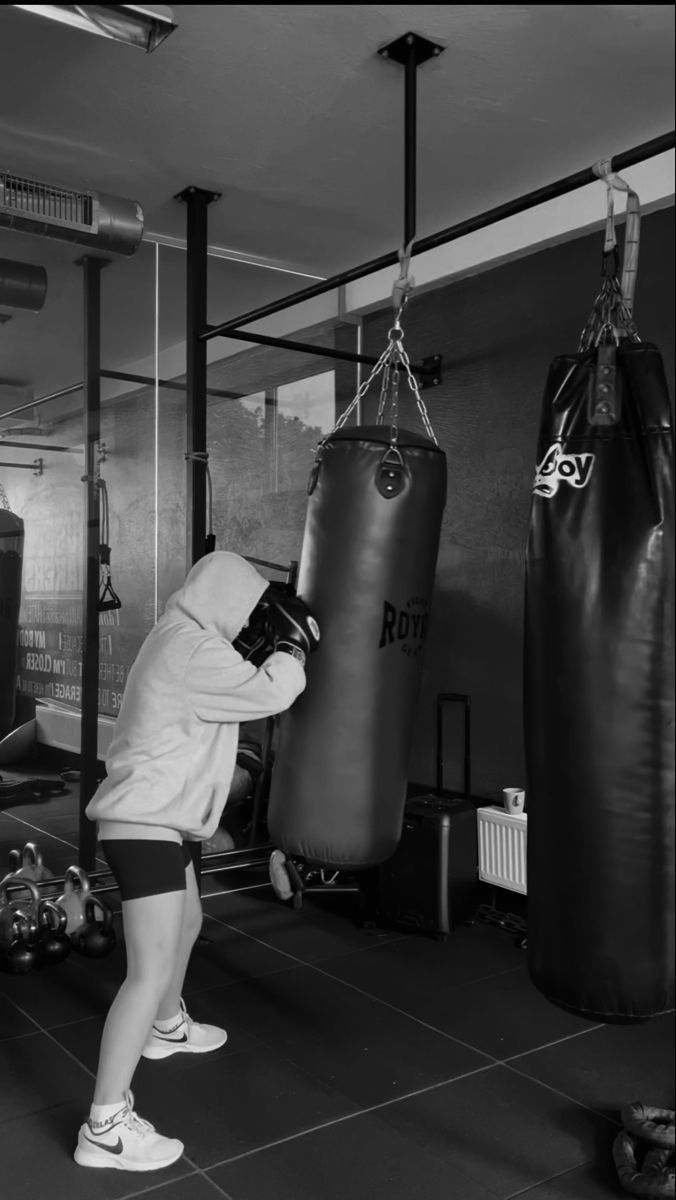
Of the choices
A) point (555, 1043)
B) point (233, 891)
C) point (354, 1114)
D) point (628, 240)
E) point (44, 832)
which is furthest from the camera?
point (233, 891)

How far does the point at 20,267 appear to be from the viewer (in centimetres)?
398

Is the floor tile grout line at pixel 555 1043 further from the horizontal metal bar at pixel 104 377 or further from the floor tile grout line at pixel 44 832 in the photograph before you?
the horizontal metal bar at pixel 104 377

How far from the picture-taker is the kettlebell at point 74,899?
3.49 metres

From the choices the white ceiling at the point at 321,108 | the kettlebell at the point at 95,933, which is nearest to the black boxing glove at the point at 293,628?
the white ceiling at the point at 321,108

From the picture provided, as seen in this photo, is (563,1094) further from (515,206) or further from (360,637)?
(515,206)

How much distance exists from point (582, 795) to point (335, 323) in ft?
13.0

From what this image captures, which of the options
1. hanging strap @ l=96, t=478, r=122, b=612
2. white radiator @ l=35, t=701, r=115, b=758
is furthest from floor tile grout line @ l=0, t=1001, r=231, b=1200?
hanging strap @ l=96, t=478, r=122, b=612

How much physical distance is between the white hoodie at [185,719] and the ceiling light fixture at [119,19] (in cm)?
134

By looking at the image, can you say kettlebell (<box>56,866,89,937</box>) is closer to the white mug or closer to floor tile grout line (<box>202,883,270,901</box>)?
floor tile grout line (<box>202,883,270,901</box>)

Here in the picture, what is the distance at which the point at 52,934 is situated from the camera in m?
Answer: 3.44

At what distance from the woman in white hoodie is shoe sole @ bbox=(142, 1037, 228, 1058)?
512 mm

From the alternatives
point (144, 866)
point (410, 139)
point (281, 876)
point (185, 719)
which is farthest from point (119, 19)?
point (281, 876)

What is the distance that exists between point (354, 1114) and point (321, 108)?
3.01m

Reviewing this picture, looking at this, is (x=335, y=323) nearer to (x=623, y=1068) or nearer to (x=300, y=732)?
(x=300, y=732)
